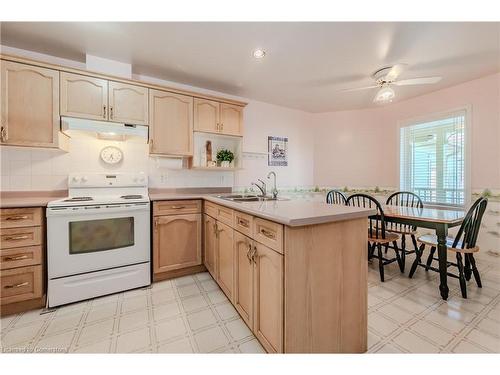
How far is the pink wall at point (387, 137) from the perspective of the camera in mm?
2578

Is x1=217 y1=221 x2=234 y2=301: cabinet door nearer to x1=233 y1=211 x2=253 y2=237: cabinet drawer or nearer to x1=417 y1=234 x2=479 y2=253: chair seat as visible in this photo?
x1=233 y1=211 x2=253 y2=237: cabinet drawer

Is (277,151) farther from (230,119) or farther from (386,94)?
(386,94)

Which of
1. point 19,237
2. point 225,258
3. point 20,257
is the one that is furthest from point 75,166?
point 225,258

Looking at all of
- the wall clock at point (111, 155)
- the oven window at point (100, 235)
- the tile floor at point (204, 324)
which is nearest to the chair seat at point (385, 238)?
the tile floor at point (204, 324)

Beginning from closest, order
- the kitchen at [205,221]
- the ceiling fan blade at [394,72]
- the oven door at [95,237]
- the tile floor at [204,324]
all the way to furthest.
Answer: the kitchen at [205,221] → the tile floor at [204,324] → the oven door at [95,237] → the ceiling fan blade at [394,72]

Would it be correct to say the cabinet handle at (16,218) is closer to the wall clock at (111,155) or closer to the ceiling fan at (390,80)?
the wall clock at (111,155)

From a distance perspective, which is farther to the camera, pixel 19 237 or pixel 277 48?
pixel 277 48

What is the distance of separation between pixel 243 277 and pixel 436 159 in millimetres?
3381

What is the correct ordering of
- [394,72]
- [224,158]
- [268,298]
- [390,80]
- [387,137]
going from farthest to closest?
[387,137], [224,158], [390,80], [394,72], [268,298]

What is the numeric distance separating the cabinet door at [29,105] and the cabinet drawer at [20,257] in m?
0.92

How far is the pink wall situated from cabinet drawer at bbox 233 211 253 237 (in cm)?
287

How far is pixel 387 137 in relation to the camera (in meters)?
3.61

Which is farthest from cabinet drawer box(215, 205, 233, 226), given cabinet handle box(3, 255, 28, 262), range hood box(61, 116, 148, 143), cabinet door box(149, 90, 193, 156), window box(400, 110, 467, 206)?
window box(400, 110, 467, 206)

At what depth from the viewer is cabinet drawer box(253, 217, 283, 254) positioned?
1104mm
